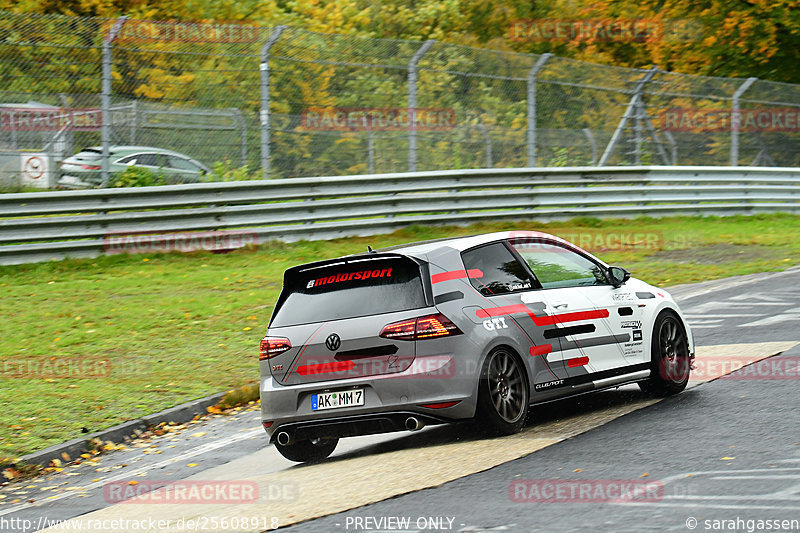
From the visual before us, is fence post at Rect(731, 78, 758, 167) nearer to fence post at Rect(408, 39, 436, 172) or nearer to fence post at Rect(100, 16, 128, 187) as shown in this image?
fence post at Rect(408, 39, 436, 172)

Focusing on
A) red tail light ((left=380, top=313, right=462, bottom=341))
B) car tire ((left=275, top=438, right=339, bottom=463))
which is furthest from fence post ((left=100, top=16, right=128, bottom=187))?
red tail light ((left=380, top=313, right=462, bottom=341))

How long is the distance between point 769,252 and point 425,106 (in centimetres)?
676

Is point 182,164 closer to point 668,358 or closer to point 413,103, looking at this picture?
point 413,103

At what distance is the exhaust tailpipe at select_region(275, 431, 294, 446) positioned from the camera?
7.67 m

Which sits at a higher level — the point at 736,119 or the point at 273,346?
the point at 273,346

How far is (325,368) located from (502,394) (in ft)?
4.18

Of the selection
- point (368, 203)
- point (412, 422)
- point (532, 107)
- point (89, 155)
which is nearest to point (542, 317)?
point (412, 422)

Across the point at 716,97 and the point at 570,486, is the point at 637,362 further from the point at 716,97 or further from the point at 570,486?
the point at 716,97

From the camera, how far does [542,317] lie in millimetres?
8023

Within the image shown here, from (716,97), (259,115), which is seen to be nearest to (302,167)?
(259,115)

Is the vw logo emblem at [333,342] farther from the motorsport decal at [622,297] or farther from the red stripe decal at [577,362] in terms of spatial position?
the motorsport decal at [622,297]

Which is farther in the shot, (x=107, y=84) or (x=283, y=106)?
(x=283, y=106)

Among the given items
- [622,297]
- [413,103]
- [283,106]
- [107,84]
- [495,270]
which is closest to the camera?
[495,270]

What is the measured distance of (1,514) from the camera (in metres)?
7.21
